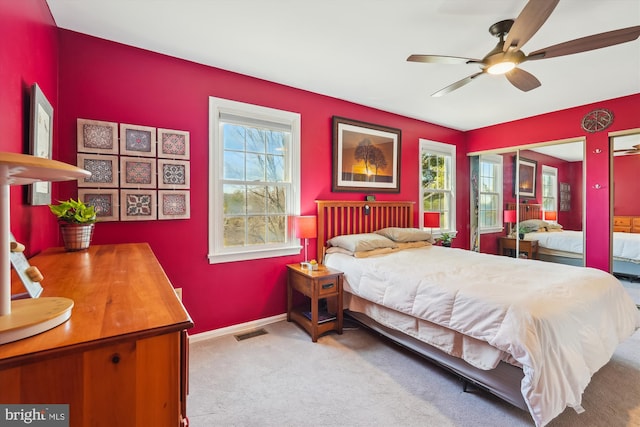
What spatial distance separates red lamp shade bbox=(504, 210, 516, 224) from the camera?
4473 millimetres

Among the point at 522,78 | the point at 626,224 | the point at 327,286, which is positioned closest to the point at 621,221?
the point at 626,224

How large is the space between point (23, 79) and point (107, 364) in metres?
1.69

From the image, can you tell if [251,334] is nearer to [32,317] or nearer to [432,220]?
[32,317]

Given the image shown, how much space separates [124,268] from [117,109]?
5.51 feet

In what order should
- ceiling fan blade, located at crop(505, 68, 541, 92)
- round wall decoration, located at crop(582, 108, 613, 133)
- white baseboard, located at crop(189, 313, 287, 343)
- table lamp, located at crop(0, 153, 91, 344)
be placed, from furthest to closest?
round wall decoration, located at crop(582, 108, 613, 133)
white baseboard, located at crop(189, 313, 287, 343)
ceiling fan blade, located at crop(505, 68, 541, 92)
table lamp, located at crop(0, 153, 91, 344)

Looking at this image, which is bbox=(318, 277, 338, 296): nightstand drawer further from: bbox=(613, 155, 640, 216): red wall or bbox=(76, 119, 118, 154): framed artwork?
bbox=(613, 155, 640, 216): red wall

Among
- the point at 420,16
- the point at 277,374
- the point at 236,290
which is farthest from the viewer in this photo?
the point at 236,290

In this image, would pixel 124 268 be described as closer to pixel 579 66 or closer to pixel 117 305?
pixel 117 305

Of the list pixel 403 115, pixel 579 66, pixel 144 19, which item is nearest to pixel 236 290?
pixel 144 19

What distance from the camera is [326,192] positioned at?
3564 millimetres

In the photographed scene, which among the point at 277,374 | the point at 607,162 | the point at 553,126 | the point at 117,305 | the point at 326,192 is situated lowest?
the point at 277,374

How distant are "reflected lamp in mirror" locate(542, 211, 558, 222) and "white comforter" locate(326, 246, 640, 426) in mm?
1994

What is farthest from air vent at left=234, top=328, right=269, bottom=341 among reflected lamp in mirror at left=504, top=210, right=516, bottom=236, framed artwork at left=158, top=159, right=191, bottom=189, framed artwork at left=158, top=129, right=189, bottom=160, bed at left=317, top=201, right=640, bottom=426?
reflected lamp in mirror at left=504, top=210, right=516, bottom=236

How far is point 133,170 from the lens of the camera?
8.00 feet
